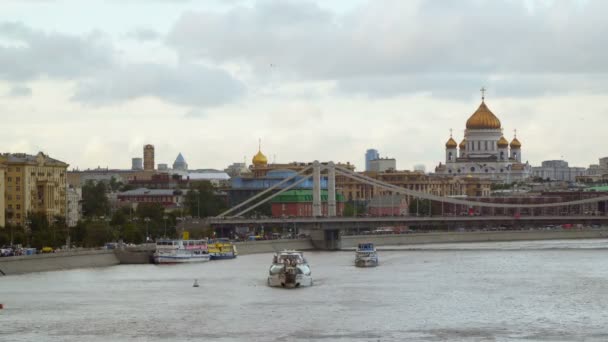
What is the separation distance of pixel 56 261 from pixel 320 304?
65.2ft

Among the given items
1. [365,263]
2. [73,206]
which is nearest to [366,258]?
[365,263]

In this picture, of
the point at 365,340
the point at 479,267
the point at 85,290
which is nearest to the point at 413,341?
the point at 365,340

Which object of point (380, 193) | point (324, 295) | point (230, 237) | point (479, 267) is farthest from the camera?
point (380, 193)

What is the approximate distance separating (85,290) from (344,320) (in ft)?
45.5

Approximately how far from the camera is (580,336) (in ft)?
164

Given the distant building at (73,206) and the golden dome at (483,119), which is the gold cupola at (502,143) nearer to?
the golden dome at (483,119)

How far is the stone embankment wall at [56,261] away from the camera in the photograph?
7212 cm

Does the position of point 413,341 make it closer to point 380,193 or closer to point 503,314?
point 503,314

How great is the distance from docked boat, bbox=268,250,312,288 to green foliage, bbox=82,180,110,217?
58646 millimetres

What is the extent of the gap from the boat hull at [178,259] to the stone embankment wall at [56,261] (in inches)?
89.4

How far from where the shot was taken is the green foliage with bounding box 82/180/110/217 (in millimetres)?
130750

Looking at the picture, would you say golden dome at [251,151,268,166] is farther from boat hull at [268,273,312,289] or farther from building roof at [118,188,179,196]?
boat hull at [268,273,312,289]

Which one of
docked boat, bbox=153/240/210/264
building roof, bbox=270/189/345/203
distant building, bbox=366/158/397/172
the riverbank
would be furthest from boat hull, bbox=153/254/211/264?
distant building, bbox=366/158/397/172

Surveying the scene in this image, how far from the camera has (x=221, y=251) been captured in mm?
91312
